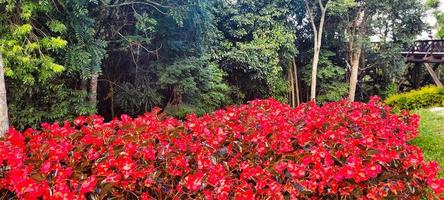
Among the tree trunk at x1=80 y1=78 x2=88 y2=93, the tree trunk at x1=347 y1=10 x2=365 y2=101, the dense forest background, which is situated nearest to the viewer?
the dense forest background

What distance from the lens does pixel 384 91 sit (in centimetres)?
1349

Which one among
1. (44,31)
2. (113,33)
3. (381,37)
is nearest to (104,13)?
(113,33)

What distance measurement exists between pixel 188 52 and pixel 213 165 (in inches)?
274

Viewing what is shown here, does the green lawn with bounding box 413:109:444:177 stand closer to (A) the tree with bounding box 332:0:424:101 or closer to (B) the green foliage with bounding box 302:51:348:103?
(A) the tree with bounding box 332:0:424:101

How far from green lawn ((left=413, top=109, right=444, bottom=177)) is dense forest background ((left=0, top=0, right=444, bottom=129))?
4.52 meters

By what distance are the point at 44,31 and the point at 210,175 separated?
5.57m

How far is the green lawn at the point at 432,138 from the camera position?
4.07 metres

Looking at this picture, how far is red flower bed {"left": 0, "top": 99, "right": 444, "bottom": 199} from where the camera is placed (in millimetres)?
1571

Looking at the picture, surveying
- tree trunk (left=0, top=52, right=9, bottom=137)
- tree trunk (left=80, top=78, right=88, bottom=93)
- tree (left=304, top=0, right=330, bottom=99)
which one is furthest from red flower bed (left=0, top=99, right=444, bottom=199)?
tree (left=304, top=0, right=330, bottom=99)

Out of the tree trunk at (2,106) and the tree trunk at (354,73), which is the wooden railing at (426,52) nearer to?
the tree trunk at (354,73)

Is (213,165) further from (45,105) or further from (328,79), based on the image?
(328,79)

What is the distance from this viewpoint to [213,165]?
179 cm

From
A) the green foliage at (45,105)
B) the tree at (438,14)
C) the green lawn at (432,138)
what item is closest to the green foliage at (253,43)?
the green foliage at (45,105)

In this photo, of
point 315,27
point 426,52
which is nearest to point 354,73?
point 315,27
